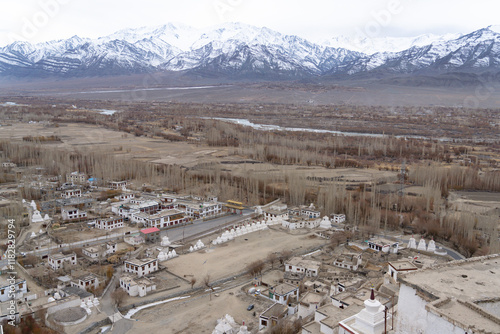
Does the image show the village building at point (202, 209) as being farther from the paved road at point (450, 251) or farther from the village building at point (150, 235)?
the paved road at point (450, 251)

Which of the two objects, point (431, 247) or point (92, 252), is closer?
point (92, 252)

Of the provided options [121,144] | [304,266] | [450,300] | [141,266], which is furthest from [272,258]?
[121,144]

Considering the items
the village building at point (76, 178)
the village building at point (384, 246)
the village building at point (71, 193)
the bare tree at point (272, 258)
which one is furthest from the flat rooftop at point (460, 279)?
the village building at point (76, 178)

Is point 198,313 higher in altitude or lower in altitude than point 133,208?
lower

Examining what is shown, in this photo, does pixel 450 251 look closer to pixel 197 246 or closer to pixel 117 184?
pixel 197 246

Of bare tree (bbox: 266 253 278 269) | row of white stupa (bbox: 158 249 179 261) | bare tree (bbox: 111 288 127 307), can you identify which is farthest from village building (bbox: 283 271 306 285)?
bare tree (bbox: 111 288 127 307)

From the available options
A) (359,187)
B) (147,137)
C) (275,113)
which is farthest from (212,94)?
(359,187)

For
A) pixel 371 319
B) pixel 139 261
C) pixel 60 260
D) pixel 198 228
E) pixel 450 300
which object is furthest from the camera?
pixel 198 228
